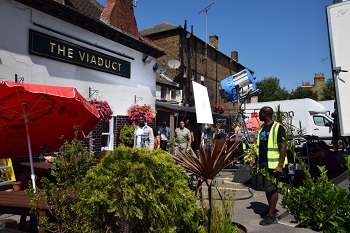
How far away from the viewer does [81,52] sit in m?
9.37

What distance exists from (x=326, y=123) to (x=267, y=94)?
47072 millimetres

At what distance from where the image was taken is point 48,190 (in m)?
3.04

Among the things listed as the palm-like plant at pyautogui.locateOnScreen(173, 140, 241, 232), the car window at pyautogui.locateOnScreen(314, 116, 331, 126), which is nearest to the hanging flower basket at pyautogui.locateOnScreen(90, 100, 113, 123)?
the palm-like plant at pyautogui.locateOnScreen(173, 140, 241, 232)

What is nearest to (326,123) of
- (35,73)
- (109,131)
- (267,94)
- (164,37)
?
(164,37)

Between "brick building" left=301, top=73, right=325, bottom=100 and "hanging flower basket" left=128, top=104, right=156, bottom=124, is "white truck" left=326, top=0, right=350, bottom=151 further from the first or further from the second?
"brick building" left=301, top=73, right=325, bottom=100

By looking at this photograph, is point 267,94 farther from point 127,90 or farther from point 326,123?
point 127,90

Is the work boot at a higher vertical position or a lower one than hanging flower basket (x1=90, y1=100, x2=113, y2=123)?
lower

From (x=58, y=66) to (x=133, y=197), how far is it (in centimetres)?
698

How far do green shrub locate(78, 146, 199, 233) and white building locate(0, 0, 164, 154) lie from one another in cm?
565

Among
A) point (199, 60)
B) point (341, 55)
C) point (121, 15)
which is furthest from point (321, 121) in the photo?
point (341, 55)

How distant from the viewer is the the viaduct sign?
26.0ft

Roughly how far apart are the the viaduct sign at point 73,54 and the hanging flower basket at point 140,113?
1.30 m

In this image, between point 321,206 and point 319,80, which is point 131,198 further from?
point 319,80

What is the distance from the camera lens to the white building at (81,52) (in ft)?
24.3
